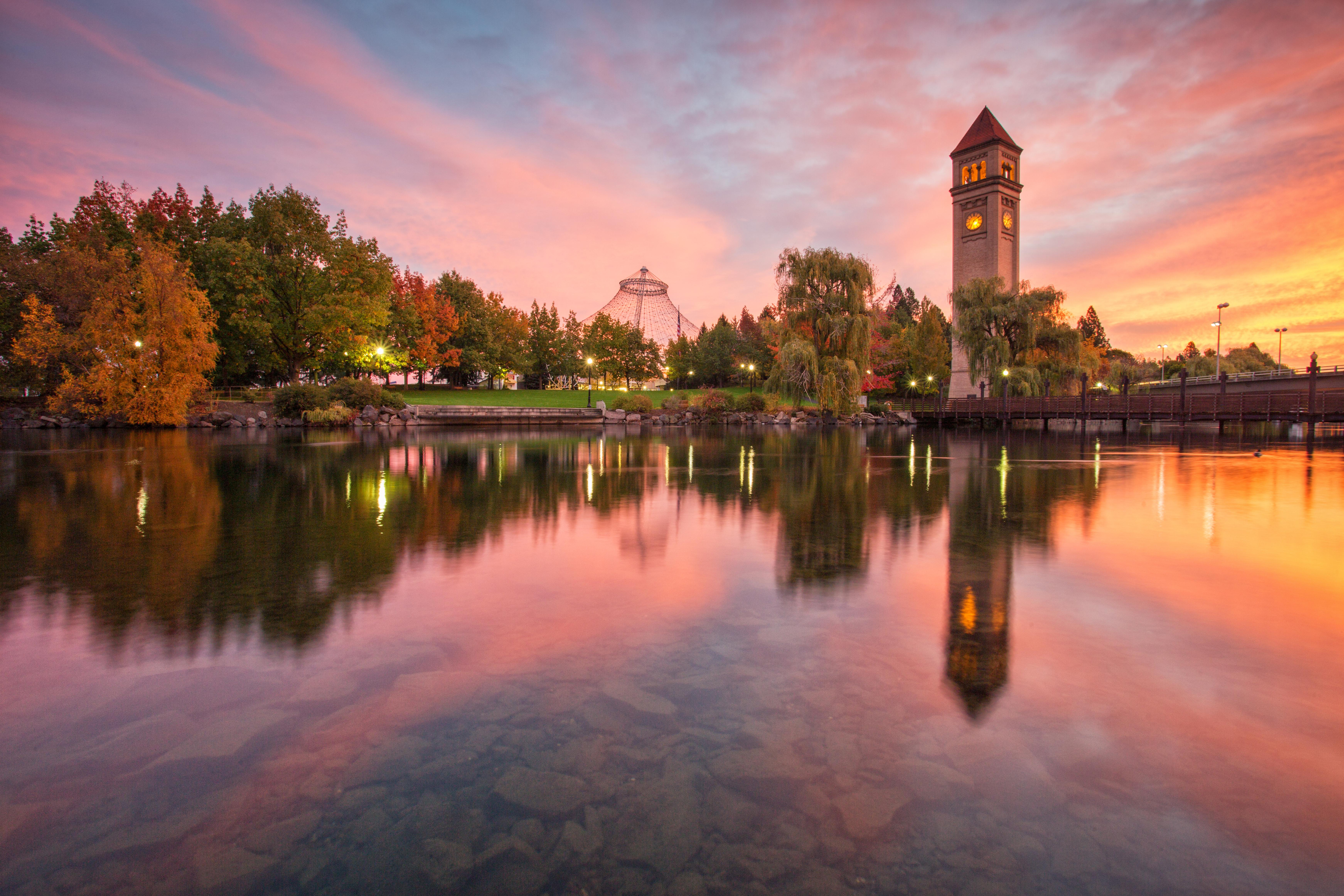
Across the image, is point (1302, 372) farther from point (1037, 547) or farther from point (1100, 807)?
point (1100, 807)

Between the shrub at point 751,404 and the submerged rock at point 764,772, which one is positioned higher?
the shrub at point 751,404

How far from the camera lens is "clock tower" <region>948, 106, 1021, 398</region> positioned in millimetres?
64125

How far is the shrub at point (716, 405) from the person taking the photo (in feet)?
172

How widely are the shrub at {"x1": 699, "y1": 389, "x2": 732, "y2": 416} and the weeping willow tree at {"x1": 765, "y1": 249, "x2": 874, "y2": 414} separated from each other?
677 centimetres

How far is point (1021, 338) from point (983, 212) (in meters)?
24.4

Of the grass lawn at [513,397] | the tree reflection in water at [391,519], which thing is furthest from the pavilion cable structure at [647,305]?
the tree reflection in water at [391,519]

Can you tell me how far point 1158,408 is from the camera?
135 ft

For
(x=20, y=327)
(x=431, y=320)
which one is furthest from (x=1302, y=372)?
(x=20, y=327)

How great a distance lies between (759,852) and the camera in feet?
7.22

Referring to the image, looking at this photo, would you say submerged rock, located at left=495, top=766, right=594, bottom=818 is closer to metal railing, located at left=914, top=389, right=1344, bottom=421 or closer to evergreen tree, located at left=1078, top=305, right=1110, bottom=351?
metal railing, located at left=914, top=389, right=1344, bottom=421

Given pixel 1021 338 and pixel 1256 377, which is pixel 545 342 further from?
pixel 1256 377

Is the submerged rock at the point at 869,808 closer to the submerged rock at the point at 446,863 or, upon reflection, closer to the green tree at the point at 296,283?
the submerged rock at the point at 446,863

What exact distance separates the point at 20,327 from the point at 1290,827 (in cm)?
5154

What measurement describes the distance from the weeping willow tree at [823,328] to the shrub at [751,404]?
557 centimetres
